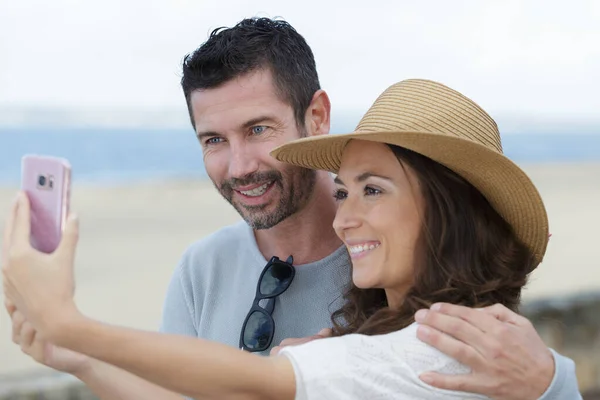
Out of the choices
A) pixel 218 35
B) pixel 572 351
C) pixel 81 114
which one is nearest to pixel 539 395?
pixel 218 35

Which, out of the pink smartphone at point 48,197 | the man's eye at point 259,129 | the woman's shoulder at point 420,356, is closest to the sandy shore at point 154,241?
the man's eye at point 259,129

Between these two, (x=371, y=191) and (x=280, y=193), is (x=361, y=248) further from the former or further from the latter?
(x=280, y=193)

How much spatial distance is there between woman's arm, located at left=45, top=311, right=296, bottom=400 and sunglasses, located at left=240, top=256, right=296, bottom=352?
1.05m

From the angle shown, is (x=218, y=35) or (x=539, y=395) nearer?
(x=539, y=395)

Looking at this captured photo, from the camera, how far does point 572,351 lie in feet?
17.6

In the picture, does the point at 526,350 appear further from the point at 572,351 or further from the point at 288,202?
the point at 572,351

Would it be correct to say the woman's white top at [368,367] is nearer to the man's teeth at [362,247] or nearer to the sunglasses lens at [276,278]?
the man's teeth at [362,247]

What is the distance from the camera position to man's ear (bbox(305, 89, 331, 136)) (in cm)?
346

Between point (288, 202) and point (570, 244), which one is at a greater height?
point (288, 202)

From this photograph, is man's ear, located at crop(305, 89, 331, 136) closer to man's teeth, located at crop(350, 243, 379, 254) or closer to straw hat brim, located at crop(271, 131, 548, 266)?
straw hat brim, located at crop(271, 131, 548, 266)

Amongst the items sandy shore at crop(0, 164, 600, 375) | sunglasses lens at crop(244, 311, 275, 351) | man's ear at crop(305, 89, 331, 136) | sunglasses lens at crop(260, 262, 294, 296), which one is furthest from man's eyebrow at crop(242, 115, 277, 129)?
sandy shore at crop(0, 164, 600, 375)

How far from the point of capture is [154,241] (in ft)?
47.2

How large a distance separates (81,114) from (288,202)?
141 feet

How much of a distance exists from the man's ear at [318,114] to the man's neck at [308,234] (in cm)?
19
